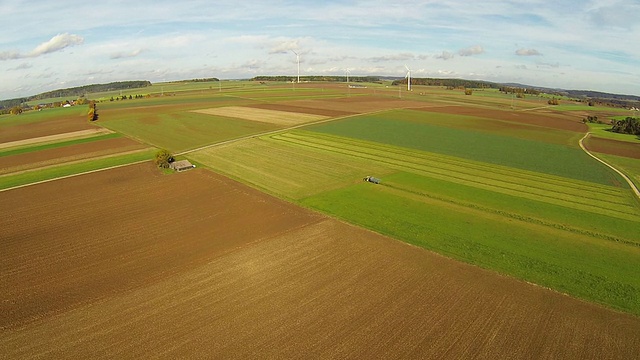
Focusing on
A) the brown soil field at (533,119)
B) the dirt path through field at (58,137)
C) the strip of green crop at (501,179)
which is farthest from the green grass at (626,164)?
the dirt path through field at (58,137)

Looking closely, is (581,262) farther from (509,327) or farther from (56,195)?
(56,195)

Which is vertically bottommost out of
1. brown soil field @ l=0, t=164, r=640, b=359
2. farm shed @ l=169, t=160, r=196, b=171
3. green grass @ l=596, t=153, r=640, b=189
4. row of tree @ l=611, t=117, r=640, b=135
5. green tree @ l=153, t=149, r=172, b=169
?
brown soil field @ l=0, t=164, r=640, b=359

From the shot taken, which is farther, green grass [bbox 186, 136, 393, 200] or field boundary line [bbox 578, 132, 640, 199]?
green grass [bbox 186, 136, 393, 200]

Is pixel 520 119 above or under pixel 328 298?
above

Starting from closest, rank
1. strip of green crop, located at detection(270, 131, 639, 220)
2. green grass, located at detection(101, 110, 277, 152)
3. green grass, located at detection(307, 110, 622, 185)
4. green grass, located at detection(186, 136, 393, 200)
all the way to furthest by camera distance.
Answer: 1. strip of green crop, located at detection(270, 131, 639, 220)
2. green grass, located at detection(186, 136, 393, 200)
3. green grass, located at detection(307, 110, 622, 185)
4. green grass, located at detection(101, 110, 277, 152)

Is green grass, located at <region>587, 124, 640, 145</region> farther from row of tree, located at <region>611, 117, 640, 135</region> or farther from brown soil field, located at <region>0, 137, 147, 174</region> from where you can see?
brown soil field, located at <region>0, 137, 147, 174</region>

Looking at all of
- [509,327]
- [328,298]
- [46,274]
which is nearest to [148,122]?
[46,274]

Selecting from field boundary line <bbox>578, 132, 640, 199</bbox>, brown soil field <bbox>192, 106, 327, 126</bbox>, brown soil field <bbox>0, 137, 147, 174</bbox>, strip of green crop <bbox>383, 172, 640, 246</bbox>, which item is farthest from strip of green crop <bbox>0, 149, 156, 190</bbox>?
field boundary line <bbox>578, 132, 640, 199</bbox>
